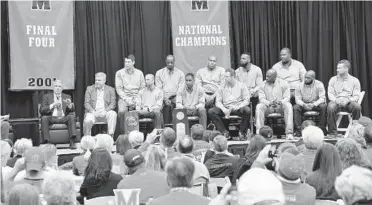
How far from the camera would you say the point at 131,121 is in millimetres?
8320

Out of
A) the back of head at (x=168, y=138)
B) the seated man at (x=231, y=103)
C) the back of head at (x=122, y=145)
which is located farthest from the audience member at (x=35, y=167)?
the seated man at (x=231, y=103)

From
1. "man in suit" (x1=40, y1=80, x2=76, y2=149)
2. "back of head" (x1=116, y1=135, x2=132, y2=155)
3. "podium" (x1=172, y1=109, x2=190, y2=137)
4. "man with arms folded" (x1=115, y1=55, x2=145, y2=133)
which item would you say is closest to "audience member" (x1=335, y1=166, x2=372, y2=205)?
"back of head" (x1=116, y1=135, x2=132, y2=155)

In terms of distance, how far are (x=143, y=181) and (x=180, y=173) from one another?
0.90m

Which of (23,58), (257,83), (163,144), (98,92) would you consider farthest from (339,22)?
(163,144)

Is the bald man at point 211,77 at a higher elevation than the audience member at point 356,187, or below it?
higher

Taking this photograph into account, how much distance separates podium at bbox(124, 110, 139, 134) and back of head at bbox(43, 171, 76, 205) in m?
5.44

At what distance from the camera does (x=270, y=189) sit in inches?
84.0

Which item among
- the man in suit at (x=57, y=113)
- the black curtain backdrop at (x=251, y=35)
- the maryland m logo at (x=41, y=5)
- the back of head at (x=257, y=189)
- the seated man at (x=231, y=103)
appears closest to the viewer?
the back of head at (x=257, y=189)

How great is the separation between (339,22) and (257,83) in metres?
2.57

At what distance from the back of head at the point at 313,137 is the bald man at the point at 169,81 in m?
4.46

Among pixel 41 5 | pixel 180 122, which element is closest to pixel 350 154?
pixel 180 122

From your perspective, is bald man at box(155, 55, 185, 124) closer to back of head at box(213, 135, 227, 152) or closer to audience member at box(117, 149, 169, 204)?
back of head at box(213, 135, 227, 152)

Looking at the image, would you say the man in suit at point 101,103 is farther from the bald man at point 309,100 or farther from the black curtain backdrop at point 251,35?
the bald man at point 309,100

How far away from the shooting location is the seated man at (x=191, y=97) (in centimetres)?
866
